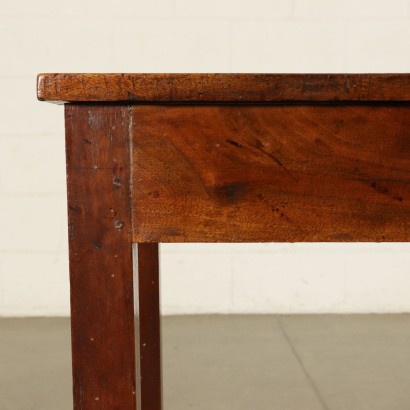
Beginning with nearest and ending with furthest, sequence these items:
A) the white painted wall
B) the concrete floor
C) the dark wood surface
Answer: the dark wood surface → the concrete floor → the white painted wall

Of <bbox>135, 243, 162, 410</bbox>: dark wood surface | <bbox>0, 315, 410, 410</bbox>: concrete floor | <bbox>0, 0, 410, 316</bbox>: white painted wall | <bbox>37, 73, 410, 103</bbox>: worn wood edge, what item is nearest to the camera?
<bbox>37, 73, 410, 103</bbox>: worn wood edge

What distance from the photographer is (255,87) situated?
0.63 meters

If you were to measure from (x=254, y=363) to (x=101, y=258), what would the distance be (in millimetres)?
1310

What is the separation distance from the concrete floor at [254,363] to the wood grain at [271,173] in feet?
3.27

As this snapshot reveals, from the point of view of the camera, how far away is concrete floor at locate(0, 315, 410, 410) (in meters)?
1.60

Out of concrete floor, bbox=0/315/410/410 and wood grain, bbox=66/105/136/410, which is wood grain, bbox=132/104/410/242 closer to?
wood grain, bbox=66/105/136/410

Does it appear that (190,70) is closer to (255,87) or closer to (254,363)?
(254,363)

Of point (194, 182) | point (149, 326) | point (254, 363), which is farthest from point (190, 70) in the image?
point (194, 182)

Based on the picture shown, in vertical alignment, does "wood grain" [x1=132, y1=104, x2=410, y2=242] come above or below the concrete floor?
above

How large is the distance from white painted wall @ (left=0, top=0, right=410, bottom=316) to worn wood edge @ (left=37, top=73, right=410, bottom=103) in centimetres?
177

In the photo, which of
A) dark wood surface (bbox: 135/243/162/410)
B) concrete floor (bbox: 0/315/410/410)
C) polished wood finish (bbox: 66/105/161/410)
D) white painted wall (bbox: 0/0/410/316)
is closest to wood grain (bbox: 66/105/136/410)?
polished wood finish (bbox: 66/105/161/410)

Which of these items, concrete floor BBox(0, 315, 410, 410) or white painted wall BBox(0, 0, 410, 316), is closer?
concrete floor BBox(0, 315, 410, 410)

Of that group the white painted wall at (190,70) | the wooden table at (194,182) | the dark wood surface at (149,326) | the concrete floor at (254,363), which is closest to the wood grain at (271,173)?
the wooden table at (194,182)

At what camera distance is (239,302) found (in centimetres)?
243
